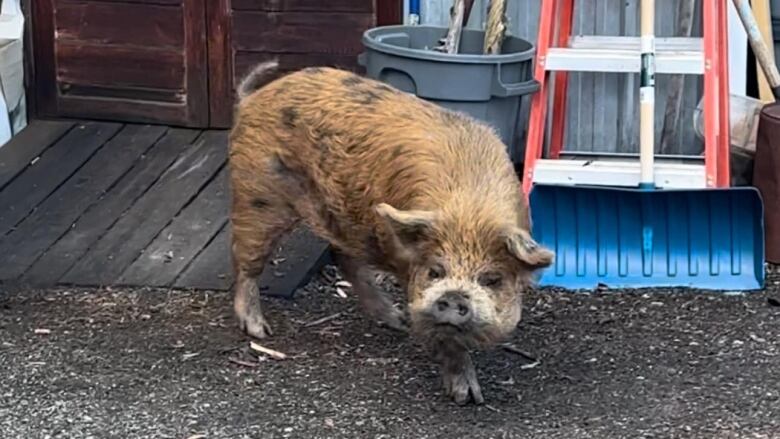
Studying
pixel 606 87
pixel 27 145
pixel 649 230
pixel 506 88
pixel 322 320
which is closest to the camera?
pixel 322 320

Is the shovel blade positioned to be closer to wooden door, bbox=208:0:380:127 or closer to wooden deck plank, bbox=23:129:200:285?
wooden door, bbox=208:0:380:127

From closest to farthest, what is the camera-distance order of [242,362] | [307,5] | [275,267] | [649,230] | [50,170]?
[242,362] < [649,230] < [275,267] < [50,170] < [307,5]

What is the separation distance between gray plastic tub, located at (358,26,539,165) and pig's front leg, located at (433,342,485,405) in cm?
159

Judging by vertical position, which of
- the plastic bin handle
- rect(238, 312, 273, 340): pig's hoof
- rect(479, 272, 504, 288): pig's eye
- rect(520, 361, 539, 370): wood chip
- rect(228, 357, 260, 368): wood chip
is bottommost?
rect(228, 357, 260, 368): wood chip

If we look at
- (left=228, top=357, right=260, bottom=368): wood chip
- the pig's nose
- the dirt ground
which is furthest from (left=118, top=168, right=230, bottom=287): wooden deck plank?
the pig's nose

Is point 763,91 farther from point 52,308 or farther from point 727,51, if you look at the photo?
point 52,308

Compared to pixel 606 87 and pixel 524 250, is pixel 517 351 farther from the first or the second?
pixel 606 87

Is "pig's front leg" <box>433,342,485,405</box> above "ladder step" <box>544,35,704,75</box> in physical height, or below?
below

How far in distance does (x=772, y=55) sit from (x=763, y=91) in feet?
0.55

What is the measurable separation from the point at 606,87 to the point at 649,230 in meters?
1.14

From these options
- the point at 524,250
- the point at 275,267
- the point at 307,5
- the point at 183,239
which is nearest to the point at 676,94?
the point at 307,5

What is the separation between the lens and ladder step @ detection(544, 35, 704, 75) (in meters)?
5.85

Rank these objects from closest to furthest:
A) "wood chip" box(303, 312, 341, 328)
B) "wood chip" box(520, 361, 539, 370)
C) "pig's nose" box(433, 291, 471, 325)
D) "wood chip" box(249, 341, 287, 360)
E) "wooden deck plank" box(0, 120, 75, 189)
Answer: "pig's nose" box(433, 291, 471, 325) < "wood chip" box(520, 361, 539, 370) < "wood chip" box(249, 341, 287, 360) < "wood chip" box(303, 312, 341, 328) < "wooden deck plank" box(0, 120, 75, 189)

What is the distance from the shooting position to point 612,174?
5926mm
